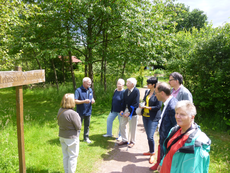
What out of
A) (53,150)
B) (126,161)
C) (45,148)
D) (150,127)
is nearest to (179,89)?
(150,127)

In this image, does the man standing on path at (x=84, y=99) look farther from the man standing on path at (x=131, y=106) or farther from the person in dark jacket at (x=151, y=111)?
the person in dark jacket at (x=151, y=111)

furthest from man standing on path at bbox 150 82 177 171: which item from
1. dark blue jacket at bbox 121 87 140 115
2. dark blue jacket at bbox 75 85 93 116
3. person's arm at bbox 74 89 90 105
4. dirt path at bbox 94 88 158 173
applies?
dark blue jacket at bbox 75 85 93 116

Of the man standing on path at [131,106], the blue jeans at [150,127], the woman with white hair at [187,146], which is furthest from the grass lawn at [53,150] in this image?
the woman with white hair at [187,146]

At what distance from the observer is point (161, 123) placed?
2.75 meters

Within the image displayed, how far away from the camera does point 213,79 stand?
5707mm

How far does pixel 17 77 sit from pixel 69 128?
130 cm

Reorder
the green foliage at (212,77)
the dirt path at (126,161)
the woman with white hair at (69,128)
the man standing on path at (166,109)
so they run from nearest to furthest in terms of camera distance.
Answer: the man standing on path at (166,109) → the woman with white hair at (69,128) → the dirt path at (126,161) → the green foliage at (212,77)

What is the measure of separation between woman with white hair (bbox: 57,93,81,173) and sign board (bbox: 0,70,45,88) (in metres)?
0.68

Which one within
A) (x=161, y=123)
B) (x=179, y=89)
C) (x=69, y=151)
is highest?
(x=179, y=89)

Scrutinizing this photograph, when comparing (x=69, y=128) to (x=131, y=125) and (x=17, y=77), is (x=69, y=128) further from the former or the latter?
(x=131, y=125)

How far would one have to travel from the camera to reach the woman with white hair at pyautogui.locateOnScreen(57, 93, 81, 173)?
298 centimetres

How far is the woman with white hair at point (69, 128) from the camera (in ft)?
9.77

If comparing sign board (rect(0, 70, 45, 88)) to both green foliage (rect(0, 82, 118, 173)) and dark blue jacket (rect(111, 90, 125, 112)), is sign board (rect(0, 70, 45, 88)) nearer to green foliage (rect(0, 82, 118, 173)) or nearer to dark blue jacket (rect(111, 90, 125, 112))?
green foliage (rect(0, 82, 118, 173))

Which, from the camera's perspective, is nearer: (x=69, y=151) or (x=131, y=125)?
(x=69, y=151)
